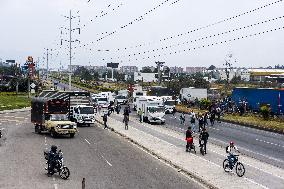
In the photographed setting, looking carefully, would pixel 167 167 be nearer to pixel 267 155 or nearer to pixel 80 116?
pixel 267 155

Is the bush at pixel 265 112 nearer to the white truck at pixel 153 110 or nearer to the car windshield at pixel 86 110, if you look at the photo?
the white truck at pixel 153 110

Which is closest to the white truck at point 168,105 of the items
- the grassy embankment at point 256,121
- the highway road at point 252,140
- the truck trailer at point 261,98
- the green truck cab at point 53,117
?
the truck trailer at point 261,98

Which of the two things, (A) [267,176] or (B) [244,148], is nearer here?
(A) [267,176]

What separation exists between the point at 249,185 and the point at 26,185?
28.2 feet

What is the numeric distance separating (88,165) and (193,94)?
190ft

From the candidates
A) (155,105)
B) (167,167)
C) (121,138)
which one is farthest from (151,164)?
(155,105)

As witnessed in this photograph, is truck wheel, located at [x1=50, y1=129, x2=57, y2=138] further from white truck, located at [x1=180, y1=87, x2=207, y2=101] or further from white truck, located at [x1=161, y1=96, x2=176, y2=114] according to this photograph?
white truck, located at [x1=180, y1=87, x2=207, y2=101]

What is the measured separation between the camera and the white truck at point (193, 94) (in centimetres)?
8047

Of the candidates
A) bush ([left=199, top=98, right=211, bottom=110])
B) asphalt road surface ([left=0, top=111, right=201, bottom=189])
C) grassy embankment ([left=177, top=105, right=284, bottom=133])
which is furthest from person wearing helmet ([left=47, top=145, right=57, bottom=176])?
bush ([left=199, top=98, right=211, bottom=110])

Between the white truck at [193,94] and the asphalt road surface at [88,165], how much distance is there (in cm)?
4284

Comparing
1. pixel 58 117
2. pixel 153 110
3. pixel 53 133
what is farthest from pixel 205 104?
pixel 53 133

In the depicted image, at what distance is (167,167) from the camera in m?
25.5

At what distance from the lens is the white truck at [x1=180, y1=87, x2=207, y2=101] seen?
3168 inches

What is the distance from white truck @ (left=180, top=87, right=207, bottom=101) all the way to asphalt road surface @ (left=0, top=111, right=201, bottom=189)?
42.8m
